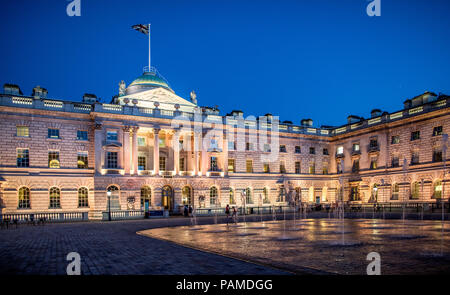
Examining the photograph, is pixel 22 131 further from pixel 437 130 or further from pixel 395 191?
pixel 437 130

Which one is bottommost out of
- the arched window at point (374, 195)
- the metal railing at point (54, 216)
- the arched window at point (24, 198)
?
the metal railing at point (54, 216)

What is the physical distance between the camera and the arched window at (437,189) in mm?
39625

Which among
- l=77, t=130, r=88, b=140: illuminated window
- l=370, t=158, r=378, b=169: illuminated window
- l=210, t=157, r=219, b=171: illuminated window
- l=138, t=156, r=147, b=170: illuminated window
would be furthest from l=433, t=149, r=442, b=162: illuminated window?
l=77, t=130, r=88, b=140: illuminated window

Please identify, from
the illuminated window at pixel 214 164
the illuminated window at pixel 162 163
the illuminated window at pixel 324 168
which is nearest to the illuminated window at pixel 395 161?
the illuminated window at pixel 324 168

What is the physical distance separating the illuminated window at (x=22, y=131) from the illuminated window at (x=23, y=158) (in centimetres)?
181

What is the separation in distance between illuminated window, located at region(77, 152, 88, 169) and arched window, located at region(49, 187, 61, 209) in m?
3.84

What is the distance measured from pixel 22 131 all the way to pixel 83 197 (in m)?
10.3

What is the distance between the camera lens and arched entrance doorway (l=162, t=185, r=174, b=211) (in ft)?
151

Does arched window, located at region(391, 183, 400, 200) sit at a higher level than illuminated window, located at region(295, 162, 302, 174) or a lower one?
lower

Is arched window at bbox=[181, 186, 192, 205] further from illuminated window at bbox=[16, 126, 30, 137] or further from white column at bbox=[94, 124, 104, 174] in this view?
illuminated window at bbox=[16, 126, 30, 137]

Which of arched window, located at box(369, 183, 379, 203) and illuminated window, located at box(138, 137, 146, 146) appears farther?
arched window, located at box(369, 183, 379, 203)

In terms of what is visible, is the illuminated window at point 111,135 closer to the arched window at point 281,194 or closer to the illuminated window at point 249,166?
the illuminated window at point 249,166
